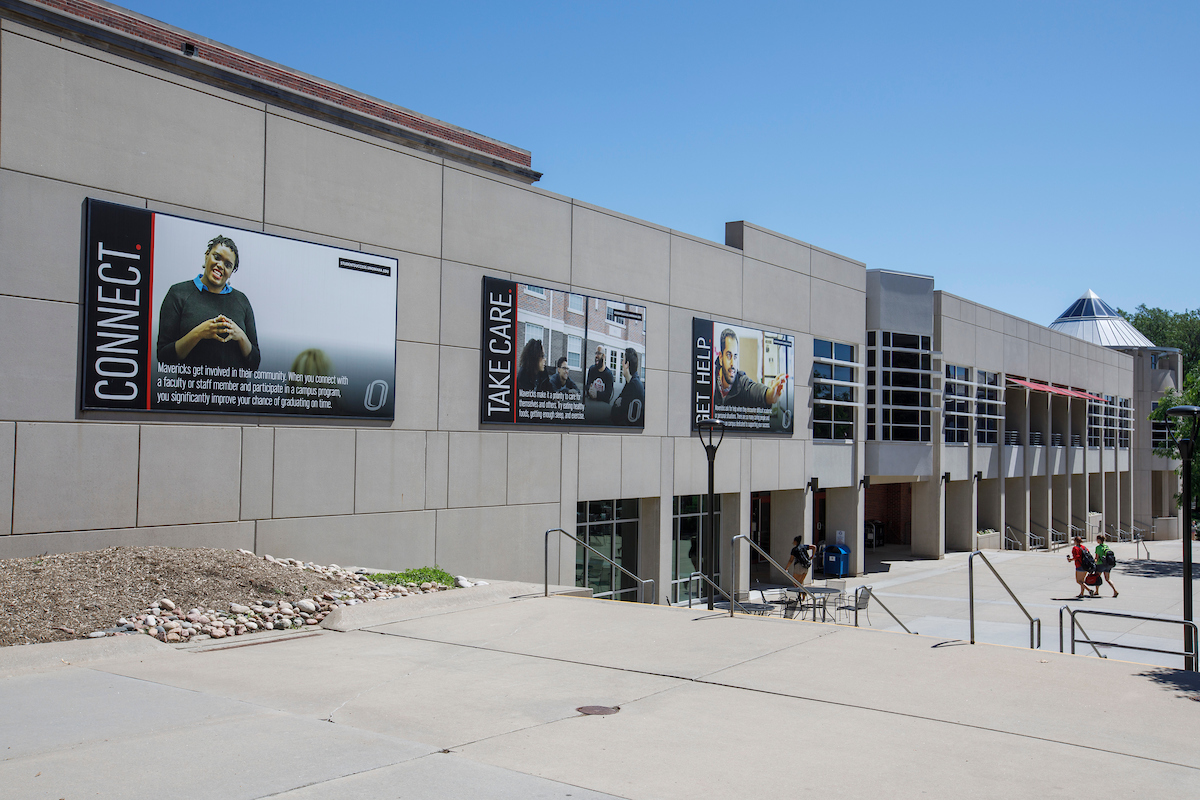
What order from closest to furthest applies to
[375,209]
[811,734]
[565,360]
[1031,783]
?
[1031,783]
[811,734]
[375,209]
[565,360]

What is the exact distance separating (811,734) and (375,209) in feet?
40.9

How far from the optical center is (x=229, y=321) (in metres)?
14.3

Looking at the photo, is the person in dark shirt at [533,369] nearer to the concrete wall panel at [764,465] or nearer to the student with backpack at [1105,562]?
the concrete wall panel at [764,465]

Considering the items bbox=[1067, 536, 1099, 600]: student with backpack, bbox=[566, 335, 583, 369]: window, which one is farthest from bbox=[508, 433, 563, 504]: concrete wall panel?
bbox=[1067, 536, 1099, 600]: student with backpack

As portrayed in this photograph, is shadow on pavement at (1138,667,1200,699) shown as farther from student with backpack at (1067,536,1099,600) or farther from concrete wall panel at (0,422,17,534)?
student with backpack at (1067,536,1099,600)

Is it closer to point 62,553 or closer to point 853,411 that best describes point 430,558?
point 62,553

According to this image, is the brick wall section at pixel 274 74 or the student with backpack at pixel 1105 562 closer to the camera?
the brick wall section at pixel 274 74

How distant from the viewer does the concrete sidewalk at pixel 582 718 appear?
6.12m

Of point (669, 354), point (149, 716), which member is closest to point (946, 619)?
point (669, 354)

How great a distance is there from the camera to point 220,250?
1423cm

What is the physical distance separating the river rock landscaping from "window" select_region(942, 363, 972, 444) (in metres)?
28.6

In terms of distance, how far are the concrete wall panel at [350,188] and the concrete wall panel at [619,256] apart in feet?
13.6

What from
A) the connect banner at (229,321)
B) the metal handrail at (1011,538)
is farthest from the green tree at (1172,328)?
the connect banner at (229,321)

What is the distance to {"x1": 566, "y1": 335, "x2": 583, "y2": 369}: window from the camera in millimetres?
20219
